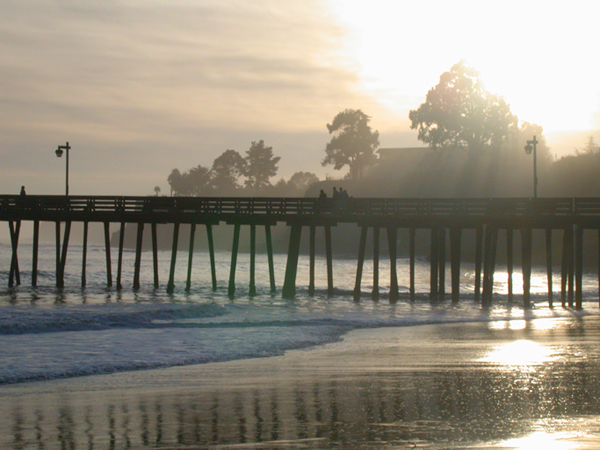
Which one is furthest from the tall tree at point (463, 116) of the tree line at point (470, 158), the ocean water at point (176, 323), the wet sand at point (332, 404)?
the wet sand at point (332, 404)

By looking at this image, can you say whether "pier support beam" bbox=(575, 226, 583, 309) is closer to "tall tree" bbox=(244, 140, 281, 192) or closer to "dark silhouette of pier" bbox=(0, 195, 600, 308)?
"dark silhouette of pier" bbox=(0, 195, 600, 308)

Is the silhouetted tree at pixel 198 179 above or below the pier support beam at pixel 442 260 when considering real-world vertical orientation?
above

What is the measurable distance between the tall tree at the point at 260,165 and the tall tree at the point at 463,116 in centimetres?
5690

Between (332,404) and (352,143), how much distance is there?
3660 inches

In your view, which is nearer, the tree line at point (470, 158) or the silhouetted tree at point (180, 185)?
the tree line at point (470, 158)

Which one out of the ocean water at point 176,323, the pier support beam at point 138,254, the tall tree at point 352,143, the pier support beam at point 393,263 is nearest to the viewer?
the ocean water at point 176,323

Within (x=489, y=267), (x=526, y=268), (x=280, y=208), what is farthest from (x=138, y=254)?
(x=526, y=268)

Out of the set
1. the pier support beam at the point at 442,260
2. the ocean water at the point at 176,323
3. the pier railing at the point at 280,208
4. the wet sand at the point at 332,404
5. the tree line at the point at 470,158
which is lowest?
the ocean water at the point at 176,323

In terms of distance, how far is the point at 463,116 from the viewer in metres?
76.2

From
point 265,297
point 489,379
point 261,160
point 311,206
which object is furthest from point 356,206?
point 261,160

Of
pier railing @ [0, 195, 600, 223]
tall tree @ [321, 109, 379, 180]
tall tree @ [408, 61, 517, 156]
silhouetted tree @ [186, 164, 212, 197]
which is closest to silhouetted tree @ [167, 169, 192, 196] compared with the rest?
silhouetted tree @ [186, 164, 212, 197]

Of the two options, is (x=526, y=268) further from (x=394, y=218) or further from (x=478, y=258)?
(x=394, y=218)

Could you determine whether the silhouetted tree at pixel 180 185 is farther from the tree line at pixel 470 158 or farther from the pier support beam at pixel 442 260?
the pier support beam at pixel 442 260

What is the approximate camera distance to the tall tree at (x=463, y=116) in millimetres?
74812
